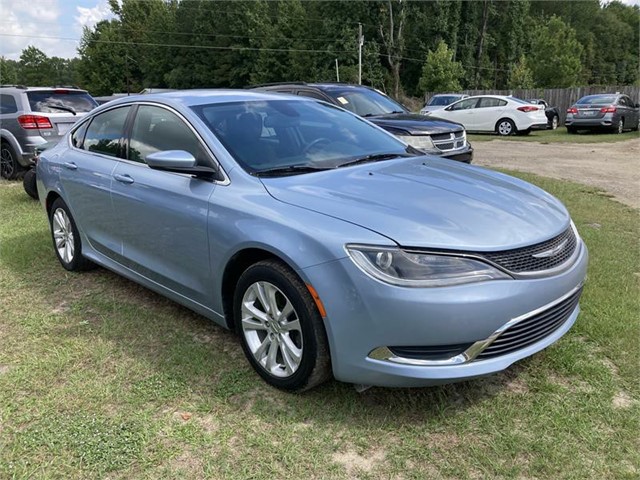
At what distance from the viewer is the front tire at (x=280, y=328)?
8.68 feet

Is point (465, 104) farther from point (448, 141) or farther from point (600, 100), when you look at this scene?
point (448, 141)

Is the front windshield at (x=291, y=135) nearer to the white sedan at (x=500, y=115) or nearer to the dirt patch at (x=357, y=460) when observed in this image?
the dirt patch at (x=357, y=460)

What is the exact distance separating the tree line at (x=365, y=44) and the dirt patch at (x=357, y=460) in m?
41.1

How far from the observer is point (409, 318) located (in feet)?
7.82

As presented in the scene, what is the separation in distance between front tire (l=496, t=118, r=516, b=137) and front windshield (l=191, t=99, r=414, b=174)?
697 inches

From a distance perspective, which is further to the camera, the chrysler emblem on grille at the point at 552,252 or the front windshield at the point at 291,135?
the front windshield at the point at 291,135

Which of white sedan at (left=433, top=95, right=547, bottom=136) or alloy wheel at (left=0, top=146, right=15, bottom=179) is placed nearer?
alloy wheel at (left=0, top=146, right=15, bottom=179)

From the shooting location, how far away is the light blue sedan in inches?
95.9

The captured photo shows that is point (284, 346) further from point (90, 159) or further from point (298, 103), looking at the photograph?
point (90, 159)

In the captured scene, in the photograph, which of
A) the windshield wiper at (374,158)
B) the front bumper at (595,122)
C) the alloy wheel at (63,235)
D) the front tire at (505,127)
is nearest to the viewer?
the windshield wiper at (374,158)

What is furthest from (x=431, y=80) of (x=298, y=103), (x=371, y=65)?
(x=298, y=103)

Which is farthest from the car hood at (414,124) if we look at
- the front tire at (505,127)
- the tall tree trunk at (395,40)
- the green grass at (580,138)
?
the tall tree trunk at (395,40)

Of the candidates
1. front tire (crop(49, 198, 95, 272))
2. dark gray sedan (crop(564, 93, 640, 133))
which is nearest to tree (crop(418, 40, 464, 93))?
dark gray sedan (crop(564, 93, 640, 133))

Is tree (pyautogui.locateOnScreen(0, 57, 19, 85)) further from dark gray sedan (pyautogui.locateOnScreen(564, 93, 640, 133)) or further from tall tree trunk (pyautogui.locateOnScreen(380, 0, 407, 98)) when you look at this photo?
dark gray sedan (pyautogui.locateOnScreen(564, 93, 640, 133))
